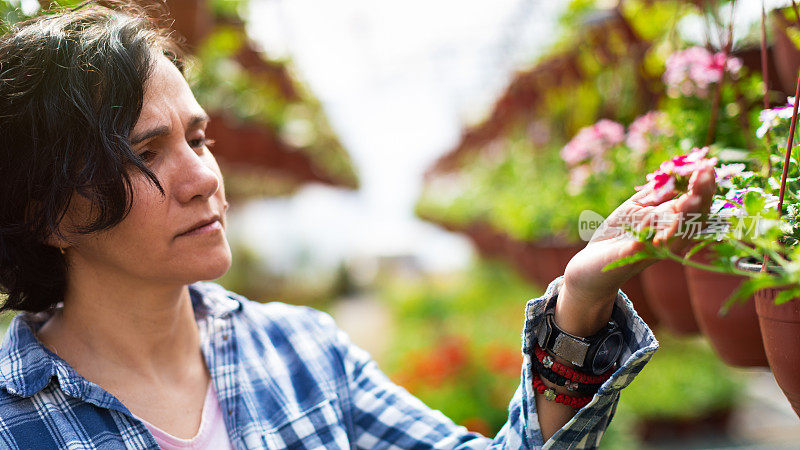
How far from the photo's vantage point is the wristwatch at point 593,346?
708 millimetres

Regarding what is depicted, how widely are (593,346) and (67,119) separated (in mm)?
746

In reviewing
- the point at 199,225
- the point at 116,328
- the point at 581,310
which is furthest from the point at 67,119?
the point at 581,310

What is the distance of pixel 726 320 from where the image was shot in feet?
2.57

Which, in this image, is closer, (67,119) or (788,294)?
(788,294)

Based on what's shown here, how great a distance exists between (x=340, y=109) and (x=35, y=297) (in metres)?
7.91

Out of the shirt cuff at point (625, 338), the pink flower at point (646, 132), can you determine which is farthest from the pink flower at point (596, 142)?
the shirt cuff at point (625, 338)

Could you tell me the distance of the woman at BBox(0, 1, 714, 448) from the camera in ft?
2.50

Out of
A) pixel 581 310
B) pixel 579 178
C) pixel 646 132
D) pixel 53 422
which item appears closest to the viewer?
pixel 581 310

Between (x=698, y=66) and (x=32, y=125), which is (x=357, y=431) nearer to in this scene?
(x=32, y=125)

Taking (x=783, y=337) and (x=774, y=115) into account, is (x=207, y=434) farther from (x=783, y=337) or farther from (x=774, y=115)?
(x=774, y=115)

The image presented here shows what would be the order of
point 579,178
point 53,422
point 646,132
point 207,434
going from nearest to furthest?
point 53,422
point 207,434
point 646,132
point 579,178

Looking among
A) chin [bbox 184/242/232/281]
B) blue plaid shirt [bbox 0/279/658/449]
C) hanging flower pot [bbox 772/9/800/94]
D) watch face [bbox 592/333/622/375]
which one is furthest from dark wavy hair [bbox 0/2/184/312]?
hanging flower pot [bbox 772/9/800/94]

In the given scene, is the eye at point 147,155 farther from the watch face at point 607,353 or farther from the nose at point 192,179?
the watch face at point 607,353

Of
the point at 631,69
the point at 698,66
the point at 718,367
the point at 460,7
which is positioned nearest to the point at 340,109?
the point at 460,7
